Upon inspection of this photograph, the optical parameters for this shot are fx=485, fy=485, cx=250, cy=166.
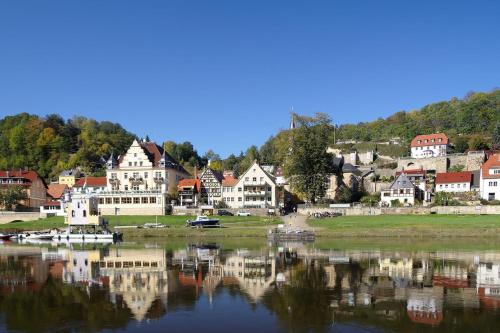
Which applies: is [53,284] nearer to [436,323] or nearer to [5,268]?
[5,268]

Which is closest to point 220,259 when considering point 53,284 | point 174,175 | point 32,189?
point 53,284

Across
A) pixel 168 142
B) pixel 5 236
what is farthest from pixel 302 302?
pixel 168 142

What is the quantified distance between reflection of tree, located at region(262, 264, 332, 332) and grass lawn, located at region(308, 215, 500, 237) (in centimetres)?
2991

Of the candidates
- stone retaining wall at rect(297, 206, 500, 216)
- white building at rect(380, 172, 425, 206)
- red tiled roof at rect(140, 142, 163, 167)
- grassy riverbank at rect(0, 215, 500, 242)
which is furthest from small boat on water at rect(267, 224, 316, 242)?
red tiled roof at rect(140, 142, 163, 167)

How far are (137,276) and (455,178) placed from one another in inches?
2742

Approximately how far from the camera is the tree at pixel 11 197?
8875 cm

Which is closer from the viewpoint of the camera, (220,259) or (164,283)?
(164,283)

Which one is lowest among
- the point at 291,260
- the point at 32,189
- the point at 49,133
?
the point at 291,260

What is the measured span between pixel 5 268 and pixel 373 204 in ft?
195

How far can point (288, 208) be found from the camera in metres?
90.6

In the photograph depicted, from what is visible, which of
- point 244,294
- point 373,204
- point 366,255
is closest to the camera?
point 244,294

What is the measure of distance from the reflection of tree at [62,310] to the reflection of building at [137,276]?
0.94m

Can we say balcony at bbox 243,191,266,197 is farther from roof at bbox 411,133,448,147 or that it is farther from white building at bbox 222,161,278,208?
roof at bbox 411,133,448,147

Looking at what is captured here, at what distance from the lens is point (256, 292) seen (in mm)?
26406
